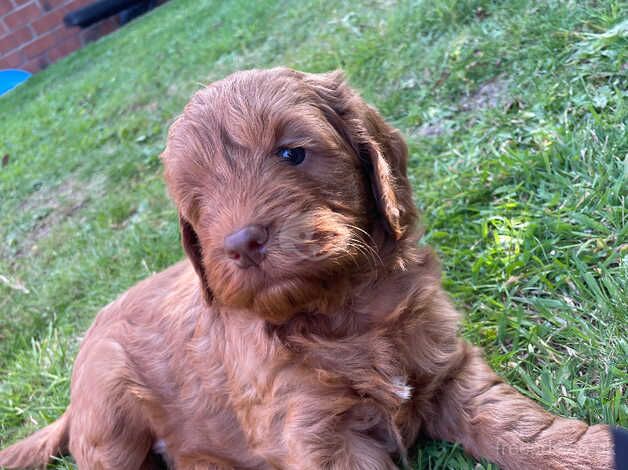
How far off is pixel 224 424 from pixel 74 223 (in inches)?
178

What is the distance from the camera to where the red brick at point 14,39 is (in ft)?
52.8

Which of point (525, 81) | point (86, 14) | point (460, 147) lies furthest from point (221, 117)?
point (86, 14)

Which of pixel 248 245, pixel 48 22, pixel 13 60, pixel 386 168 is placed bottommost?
pixel 13 60

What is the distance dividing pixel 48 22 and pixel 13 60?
1406 mm

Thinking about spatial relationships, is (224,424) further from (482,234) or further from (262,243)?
(482,234)

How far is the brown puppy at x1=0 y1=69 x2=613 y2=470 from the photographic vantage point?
2.03 meters

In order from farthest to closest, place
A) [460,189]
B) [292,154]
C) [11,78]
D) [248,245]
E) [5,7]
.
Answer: [5,7]
[11,78]
[460,189]
[292,154]
[248,245]

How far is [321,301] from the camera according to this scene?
7.29 ft

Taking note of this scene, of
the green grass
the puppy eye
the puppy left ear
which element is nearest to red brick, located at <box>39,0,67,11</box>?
the green grass

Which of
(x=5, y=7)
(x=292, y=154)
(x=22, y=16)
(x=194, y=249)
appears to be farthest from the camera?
(x=22, y=16)

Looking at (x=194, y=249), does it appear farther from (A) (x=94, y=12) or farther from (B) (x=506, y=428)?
(A) (x=94, y=12)

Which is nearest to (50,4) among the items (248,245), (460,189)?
(460,189)

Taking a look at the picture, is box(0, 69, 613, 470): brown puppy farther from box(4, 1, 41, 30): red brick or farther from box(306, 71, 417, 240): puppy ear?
box(4, 1, 41, 30): red brick

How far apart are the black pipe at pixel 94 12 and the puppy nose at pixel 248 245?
16026 mm
